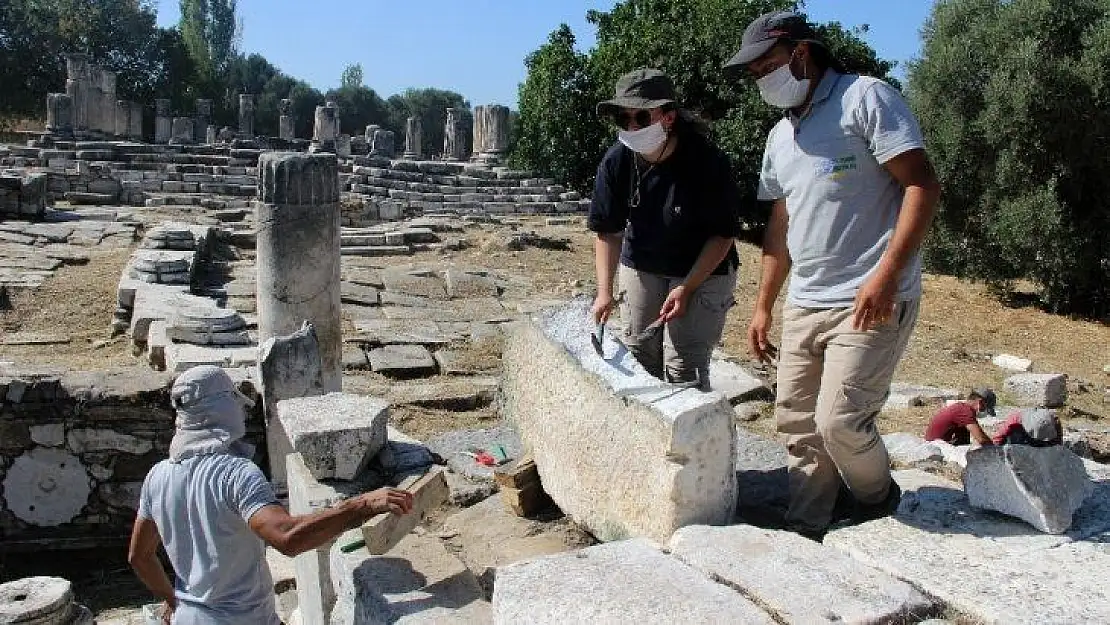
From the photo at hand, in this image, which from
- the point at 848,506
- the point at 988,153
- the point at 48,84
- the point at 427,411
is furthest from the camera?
the point at 48,84

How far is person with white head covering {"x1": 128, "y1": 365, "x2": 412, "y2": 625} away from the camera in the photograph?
2887mm

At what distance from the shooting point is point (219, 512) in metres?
2.97

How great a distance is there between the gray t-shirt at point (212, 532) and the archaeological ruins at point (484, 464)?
0.34 metres

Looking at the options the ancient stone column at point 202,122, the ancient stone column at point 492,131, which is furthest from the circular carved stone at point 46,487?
the ancient stone column at point 202,122

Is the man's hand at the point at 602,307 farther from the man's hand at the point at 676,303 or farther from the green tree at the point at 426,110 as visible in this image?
the green tree at the point at 426,110

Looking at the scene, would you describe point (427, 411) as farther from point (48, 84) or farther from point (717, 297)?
point (48, 84)

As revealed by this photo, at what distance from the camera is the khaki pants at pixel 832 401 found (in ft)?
10.0

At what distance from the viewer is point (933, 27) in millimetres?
15312

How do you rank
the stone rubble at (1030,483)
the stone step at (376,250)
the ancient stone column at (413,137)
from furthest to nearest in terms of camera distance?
the ancient stone column at (413,137)
the stone step at (376,250)
the stone rubble at (1030,483)

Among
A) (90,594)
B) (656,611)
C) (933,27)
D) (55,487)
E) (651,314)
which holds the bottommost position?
(90,594)

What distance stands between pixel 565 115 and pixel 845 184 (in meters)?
22.0

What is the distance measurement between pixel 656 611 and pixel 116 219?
677 inches

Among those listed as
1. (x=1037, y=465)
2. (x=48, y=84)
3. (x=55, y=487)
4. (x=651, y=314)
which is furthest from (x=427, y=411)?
(x=48, y=84)

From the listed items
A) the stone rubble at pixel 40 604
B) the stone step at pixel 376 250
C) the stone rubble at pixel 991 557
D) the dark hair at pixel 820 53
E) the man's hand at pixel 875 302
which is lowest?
the stone rubble at pixel 40 604
